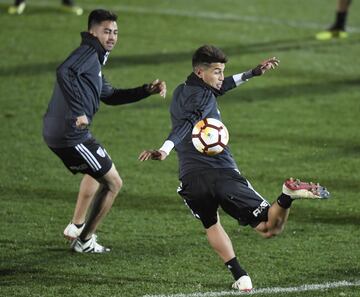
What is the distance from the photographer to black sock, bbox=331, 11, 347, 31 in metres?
19.5

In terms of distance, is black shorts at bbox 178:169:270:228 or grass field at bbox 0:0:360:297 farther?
grass field at bbox 0:0:360:297

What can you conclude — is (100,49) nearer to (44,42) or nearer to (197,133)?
(197,133)

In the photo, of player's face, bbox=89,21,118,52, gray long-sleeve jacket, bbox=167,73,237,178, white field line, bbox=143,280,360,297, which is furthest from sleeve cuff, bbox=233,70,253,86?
white field line, bbox=143,280,360,297

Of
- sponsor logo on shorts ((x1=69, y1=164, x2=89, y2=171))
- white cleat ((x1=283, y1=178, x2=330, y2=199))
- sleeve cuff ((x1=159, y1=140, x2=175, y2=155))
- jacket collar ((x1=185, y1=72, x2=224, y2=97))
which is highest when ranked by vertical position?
jacket collar ((x1=185, y1=72, x2=224, y2=97))

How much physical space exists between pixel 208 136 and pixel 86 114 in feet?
4.88

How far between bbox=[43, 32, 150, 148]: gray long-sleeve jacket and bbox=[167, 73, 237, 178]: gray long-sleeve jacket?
1.16 m

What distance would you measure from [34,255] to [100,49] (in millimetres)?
1825

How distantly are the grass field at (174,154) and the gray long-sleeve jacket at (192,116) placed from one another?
92 cm

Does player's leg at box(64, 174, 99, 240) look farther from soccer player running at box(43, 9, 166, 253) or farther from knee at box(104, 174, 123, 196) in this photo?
knee at box(104, 174, 123, 196)

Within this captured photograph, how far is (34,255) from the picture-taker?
9.12m

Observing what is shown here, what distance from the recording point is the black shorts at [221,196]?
26.4 feet

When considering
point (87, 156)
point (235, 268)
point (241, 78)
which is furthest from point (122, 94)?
point (235, 268)

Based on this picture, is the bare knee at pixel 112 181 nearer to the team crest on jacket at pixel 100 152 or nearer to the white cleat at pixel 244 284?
the team crest on jacket at pixel 100 152

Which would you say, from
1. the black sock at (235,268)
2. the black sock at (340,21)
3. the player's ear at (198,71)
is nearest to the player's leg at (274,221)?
the black sock at (235,268)
